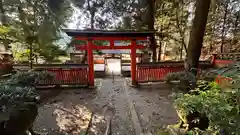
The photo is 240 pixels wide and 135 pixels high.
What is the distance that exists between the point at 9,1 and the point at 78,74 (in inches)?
219

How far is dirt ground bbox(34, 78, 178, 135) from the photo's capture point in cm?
363

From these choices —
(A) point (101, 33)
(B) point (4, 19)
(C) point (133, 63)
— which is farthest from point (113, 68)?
(B) point (4, 19)

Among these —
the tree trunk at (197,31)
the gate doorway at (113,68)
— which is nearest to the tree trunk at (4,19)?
the gate doorway at (113,68)

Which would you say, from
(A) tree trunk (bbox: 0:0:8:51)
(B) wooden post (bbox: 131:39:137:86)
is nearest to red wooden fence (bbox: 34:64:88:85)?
(B) wooden post (bbox: 131:39:137:86)

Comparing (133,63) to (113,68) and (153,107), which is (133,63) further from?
(113,68)

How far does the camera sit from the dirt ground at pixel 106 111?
363 centimetres

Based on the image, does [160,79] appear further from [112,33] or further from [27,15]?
[27,15]

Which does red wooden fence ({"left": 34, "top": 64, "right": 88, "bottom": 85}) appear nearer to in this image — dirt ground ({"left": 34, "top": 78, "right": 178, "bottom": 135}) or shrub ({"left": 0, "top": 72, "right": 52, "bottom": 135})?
dirt ground ({"left": 34, "top": 78, "right": 178, "bottom": 135})

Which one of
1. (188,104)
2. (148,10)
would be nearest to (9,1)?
(148,10)

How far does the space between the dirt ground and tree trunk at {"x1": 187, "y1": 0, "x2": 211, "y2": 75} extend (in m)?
1.76

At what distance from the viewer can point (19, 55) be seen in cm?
970

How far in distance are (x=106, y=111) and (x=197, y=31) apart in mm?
4131

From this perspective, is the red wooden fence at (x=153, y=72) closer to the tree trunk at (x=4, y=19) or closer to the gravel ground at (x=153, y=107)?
the gravel ground at (x=153, y=107)

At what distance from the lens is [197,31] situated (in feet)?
16.1
